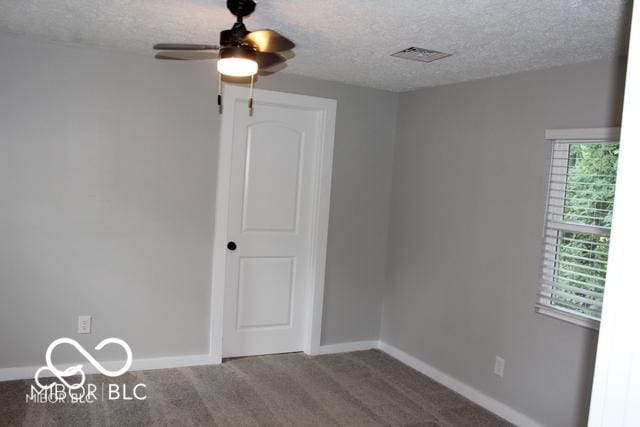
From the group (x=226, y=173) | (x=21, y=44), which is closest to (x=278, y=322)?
(x=226, y=173)

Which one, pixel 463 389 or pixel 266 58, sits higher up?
pixel 266 58

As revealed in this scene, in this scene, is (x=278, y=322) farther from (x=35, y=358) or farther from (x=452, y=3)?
(x=452, y=3)

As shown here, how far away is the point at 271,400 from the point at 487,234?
1.88 meters

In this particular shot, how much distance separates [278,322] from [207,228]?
1.04 metres

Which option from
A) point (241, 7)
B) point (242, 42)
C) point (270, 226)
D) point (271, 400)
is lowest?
point (271, 400)

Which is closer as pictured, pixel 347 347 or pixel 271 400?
pixel 271 400

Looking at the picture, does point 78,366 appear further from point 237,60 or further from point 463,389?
point 463,389

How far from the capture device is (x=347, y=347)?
473cm

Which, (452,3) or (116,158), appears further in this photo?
(116,158)

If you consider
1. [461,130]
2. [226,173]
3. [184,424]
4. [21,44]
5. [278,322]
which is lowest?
[184,424]

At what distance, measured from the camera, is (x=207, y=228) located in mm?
4070

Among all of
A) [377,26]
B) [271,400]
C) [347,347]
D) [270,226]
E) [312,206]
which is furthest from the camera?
[347,347]

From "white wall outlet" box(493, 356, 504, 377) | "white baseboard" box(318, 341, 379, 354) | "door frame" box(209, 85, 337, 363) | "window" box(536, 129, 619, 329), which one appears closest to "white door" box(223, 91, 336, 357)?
"door frame" box(209, 85, 337, 363)

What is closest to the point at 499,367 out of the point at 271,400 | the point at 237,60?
the point at 271,400
